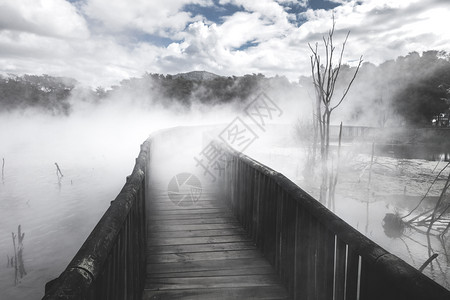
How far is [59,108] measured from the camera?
4906cm

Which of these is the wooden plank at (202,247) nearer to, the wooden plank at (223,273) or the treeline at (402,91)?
the wooden plank at (223,273)

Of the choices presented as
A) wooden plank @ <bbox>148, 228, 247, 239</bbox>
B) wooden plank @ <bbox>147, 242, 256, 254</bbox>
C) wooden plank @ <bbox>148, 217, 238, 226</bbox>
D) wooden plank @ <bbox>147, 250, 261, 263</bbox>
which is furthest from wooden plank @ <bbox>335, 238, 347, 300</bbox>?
wooden plank @ <bbox>148, 217, 238, 226</bbox>

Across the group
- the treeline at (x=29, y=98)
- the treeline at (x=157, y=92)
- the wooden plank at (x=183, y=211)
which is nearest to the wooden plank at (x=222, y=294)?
the wooden plank at (x=183, y=211)

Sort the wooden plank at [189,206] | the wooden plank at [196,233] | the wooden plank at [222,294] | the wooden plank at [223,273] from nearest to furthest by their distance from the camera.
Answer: the wooden plank at [222,294], the wooden plank at [223,273], the wooden plank at [196,233], the wooden plank at [189,206]

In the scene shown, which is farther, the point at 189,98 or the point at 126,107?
the point at 126,107

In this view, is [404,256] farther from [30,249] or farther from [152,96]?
[152,96]

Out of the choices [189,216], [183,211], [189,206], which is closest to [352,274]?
[189,216]

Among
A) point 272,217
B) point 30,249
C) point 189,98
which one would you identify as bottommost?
point 30,249

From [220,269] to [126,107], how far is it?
47059mm

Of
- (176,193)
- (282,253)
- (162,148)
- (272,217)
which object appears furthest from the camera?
(162,148)

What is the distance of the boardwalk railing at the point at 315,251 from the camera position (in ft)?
4.54

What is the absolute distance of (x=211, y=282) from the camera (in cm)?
307

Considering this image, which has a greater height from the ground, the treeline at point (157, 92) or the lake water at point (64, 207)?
the treeline at point (157, 92)

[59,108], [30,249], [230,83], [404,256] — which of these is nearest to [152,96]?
[230,83]
